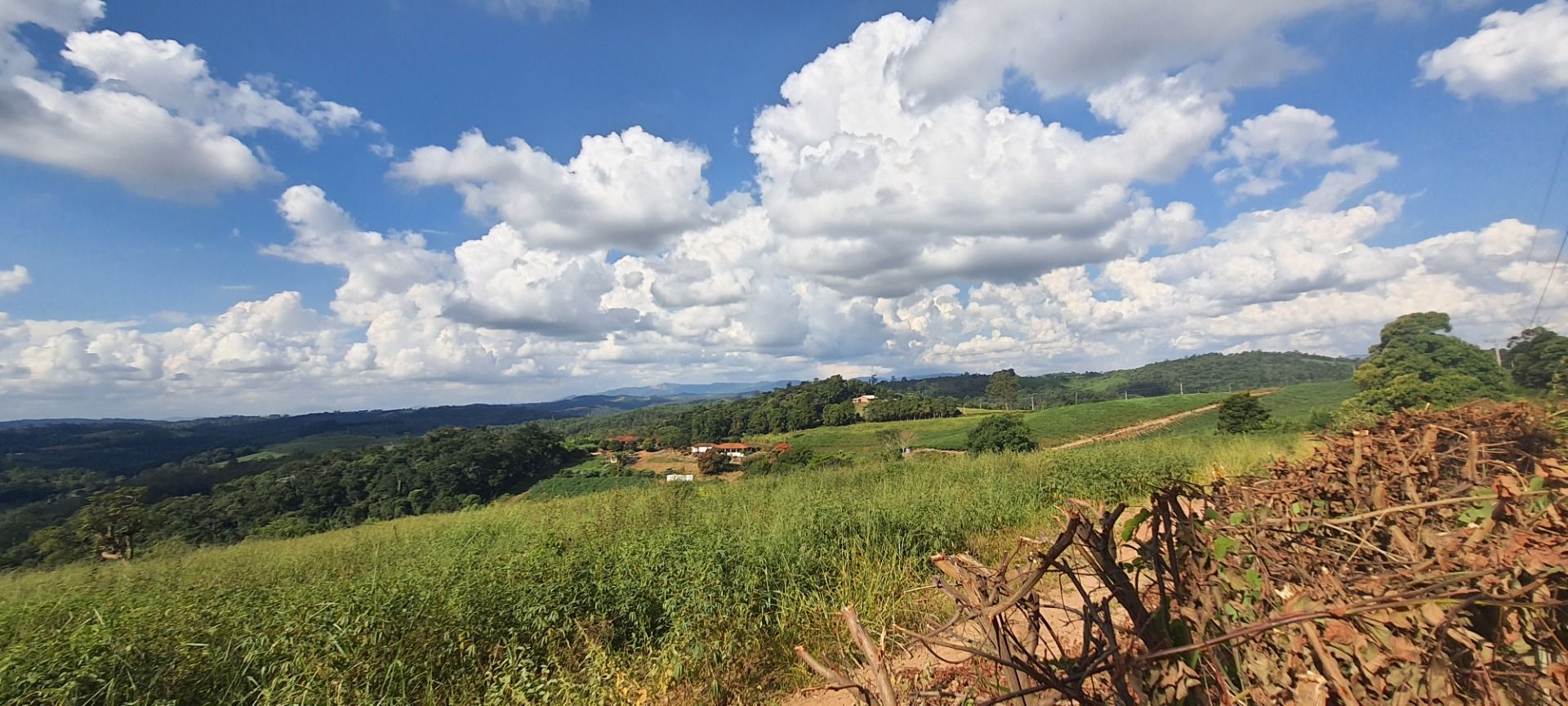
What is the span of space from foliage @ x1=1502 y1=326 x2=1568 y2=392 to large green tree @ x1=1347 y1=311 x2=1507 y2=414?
486 millimetres

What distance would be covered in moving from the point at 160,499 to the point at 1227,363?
11949cm

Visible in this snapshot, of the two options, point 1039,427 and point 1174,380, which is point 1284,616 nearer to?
point 1039,427

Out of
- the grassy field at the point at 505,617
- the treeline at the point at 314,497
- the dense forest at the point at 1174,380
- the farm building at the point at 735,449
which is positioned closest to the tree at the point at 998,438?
the farm building at the point at 735,449

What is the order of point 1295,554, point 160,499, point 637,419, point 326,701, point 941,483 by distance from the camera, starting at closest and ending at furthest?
1. point 1295,554
2. point 326,701
3. point 941,483
4. point 160,499
5. point 637,419

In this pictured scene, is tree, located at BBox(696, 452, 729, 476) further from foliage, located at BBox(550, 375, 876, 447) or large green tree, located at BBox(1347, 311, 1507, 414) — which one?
large green tree, located at BBox(1347, 311, 1507, 414)

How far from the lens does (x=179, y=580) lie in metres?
7.36

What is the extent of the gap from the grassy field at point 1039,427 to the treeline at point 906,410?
4.25 meters

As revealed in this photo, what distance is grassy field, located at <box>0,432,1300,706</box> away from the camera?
4148 millimetres

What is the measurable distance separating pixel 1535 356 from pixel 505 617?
19.6m

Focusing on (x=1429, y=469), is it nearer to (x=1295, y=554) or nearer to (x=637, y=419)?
(x=1295, y=554)

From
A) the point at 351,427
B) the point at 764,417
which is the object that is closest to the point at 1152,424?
the point at 764,417

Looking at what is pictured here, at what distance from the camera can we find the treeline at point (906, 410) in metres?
66.1

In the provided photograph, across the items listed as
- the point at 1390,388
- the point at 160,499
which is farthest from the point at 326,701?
the point at 160,499

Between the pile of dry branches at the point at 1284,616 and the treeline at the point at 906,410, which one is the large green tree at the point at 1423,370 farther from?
the treeline at the point at 906,410
